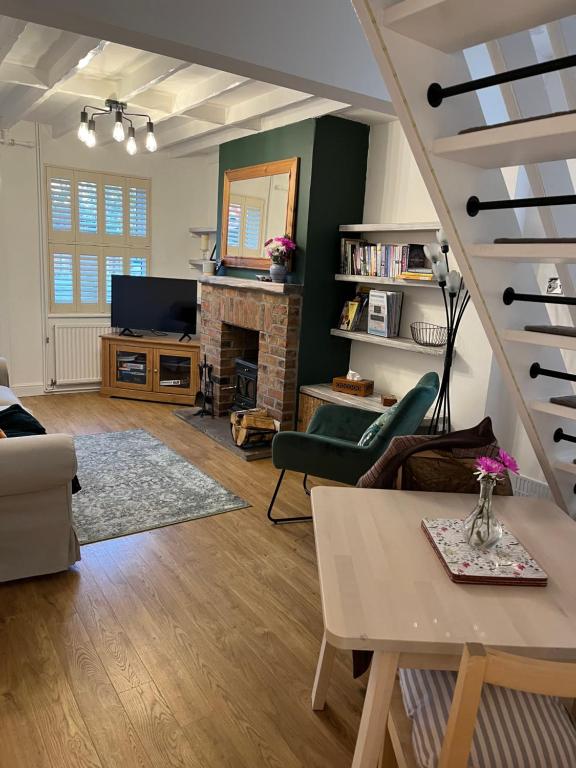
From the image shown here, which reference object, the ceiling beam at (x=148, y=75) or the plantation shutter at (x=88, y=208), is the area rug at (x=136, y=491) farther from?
the ceiling beam at (x=148, y=75)

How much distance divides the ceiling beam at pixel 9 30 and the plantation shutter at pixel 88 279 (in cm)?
300

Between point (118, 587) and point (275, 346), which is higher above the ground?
point (275, 346)

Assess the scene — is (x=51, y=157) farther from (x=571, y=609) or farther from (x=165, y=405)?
(x=571, y=609)

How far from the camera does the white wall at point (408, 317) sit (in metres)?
3.60

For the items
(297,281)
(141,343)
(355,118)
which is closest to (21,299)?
(141,343)

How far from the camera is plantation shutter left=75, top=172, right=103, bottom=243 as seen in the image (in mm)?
5785

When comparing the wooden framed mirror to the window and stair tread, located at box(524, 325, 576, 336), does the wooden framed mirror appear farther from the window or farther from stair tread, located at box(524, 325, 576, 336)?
stair tread, located at box(524, 325, 576, 336)

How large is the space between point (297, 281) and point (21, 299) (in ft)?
9.86

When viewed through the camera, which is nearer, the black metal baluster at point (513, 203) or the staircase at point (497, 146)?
the staircase at point (497, 146)

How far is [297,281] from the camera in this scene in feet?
14.4

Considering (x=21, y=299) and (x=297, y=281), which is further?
(x=21, y=299)

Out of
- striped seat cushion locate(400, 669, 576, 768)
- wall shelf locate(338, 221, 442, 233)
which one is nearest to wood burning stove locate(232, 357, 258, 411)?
wall shelf locate(338, 221, 442, 233)

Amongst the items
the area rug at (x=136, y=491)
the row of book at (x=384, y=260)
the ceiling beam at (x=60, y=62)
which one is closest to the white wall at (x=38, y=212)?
the ceiling beam at (x=60, y=62)

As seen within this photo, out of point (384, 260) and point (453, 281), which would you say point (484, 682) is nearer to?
point (453, 281)
